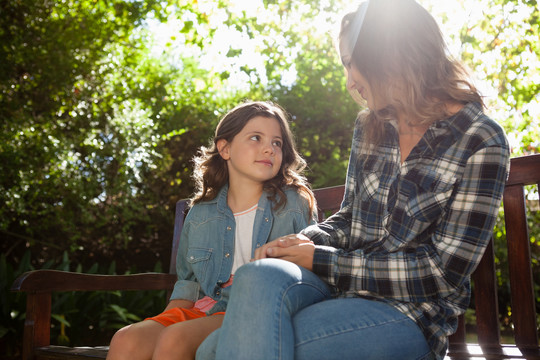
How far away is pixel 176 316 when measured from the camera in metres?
2.30

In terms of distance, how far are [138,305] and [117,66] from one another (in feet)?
7.89

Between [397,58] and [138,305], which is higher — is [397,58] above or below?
above

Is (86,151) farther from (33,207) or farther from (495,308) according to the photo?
(495,308)

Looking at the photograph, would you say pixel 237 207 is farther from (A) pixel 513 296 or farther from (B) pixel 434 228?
(A) pixel 513 296

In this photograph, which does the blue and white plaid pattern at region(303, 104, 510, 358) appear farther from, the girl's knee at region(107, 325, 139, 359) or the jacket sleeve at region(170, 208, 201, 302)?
the jacket sleeve at region(170, 208, 201, 302)

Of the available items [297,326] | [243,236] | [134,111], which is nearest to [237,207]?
[243,236]

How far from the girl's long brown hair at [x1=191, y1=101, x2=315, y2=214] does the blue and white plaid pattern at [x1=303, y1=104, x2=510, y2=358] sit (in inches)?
33.1

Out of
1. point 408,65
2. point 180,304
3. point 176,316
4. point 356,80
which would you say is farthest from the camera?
point 180,304

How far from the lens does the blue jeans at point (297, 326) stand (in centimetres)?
139

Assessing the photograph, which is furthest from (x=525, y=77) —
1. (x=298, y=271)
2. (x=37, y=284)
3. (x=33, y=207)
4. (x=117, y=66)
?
(x=33, y=207)

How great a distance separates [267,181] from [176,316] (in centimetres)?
78

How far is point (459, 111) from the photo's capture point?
175 cm

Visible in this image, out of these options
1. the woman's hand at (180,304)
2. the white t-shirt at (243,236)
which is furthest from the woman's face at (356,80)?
the woman's hand at (180,304)

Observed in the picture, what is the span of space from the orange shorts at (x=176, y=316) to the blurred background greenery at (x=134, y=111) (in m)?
2.11
